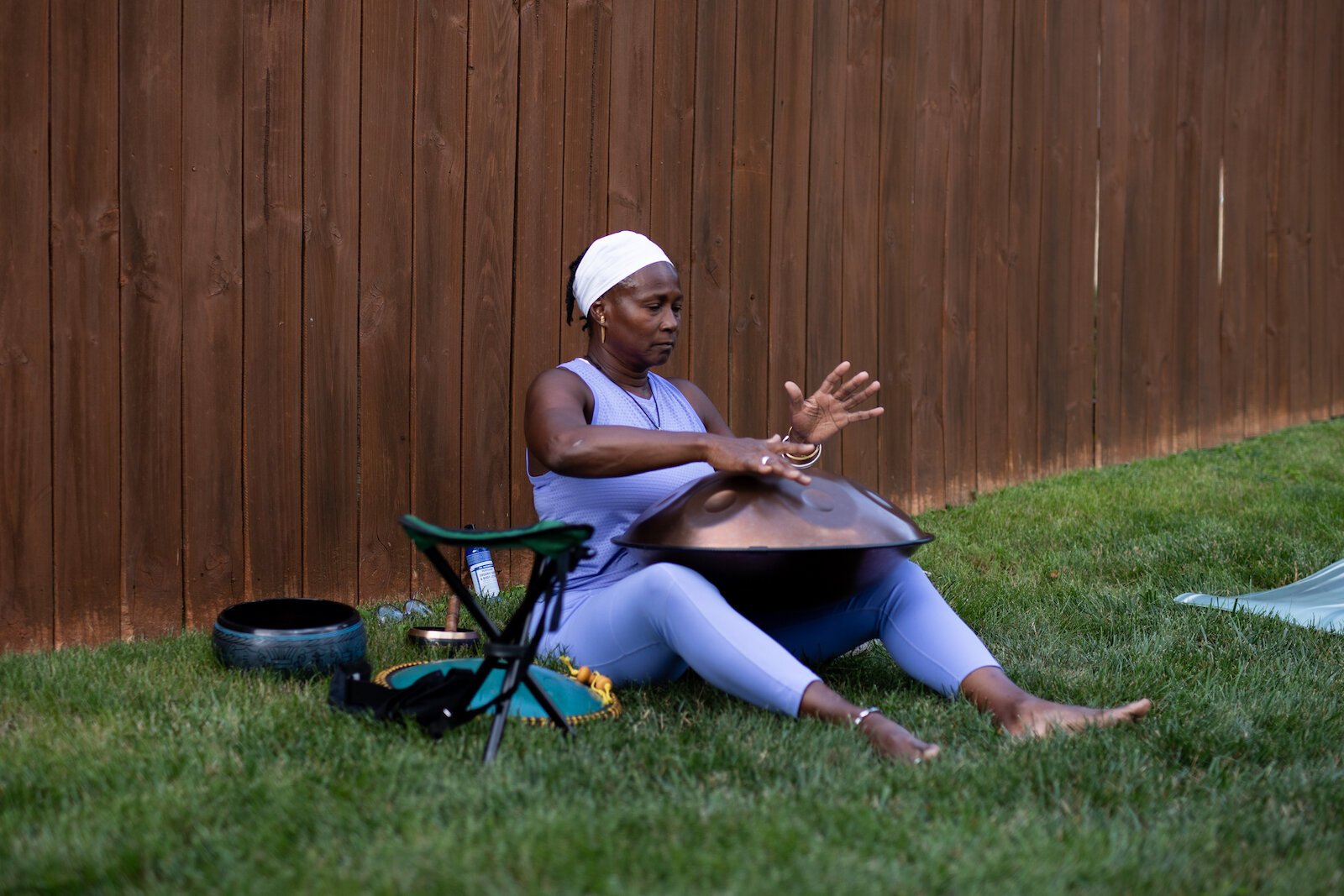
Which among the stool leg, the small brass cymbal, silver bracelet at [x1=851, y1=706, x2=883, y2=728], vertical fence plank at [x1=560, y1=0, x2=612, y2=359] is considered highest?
vertical fence plank at [x1=560, y1=0, x2=612, y2=359]

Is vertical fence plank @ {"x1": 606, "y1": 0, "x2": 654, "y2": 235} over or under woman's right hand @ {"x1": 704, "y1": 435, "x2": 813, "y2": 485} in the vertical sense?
over

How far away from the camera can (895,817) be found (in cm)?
234

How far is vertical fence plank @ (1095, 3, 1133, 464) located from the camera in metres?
6.75

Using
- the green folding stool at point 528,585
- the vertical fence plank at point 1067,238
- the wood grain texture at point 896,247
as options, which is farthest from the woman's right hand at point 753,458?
the vertical fence plank at point 1067,238

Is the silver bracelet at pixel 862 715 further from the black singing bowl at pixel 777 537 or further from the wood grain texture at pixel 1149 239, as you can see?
the wood grain texture at pixel 1149 239

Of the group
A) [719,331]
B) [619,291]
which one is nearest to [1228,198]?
[719,331]

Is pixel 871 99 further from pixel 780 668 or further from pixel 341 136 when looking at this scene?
pixel 780 668

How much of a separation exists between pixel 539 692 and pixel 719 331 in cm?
258

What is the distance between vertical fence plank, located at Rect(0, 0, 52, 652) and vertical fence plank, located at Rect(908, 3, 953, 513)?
3538 mm

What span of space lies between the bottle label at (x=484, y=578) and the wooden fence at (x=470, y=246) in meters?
0.16

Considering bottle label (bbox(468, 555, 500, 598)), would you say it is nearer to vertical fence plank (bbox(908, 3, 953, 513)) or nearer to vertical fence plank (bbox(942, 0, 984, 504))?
vertical fence plank (bbox(908, 3, 953, 513))

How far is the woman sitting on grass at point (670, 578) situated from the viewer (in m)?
2.88

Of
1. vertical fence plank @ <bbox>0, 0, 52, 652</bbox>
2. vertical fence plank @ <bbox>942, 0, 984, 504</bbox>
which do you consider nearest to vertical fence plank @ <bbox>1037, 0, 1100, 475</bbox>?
vertical fence plank @ <bbox>942, 0, 984, 504</bbox>

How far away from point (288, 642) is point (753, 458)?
1263 mm
